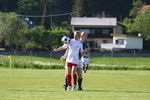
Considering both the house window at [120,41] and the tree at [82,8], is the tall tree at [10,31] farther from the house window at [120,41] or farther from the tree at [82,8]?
the tree at [82,8]

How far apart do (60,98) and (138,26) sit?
8281 centimetres

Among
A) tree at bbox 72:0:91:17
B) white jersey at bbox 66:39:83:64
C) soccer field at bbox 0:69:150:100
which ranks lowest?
soccer field at bbox 0:69:150:100

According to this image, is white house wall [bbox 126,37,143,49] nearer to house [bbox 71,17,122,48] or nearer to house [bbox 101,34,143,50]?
house [bbox 101,34,143,50]

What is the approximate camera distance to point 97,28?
101562 millimetres

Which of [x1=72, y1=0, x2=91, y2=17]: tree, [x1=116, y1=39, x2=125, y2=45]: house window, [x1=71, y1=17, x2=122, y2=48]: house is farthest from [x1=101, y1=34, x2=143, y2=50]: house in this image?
[x1=72, y1=0, x2=91, y2=17]: tree

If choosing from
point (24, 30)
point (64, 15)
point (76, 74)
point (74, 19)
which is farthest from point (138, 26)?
point (76, 74)

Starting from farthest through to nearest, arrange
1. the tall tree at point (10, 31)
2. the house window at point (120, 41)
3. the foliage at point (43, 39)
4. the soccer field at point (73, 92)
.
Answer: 1. the house window at point (120, 41)
2. the foliage at point (43, 39)
3. the tall tree at point (10, 31)
4. the soccer field at point (73, 92)

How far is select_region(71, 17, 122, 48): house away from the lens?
328 feet

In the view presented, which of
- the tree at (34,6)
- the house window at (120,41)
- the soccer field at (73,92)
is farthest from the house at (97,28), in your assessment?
the soccer field at (73,92)

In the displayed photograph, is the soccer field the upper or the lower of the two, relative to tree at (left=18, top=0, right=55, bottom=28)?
lower

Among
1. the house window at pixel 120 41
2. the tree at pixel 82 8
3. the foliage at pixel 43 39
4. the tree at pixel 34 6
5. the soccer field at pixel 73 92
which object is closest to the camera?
the soccer field at pixel 73 92

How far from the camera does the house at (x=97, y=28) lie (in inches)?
3932

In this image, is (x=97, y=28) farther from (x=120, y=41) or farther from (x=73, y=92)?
(x=73, y=92)

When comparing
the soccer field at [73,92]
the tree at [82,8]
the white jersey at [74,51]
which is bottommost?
the soccer field at [73,92]
